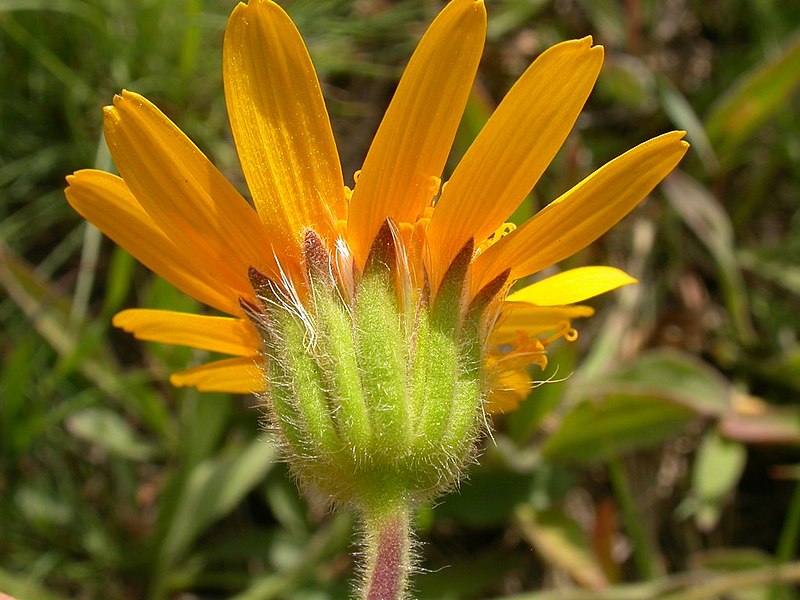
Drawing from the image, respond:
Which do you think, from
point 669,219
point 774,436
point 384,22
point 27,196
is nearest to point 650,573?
point 774,436

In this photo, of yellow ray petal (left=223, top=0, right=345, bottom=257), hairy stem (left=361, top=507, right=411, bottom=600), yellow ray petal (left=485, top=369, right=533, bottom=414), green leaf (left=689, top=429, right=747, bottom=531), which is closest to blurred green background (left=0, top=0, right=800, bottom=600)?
green leaf (left=689, top=429, right=747, bottom=531)

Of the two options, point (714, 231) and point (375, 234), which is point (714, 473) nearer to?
point (714, 231)

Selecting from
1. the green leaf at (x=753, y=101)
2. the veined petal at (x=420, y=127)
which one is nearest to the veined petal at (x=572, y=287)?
the veined petal at (x=420, y=127)

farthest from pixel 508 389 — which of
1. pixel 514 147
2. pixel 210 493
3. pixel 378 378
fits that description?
pixel 210 493

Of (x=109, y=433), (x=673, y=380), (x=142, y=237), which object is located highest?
(x=142, y=237)

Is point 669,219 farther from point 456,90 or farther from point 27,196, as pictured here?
point 27,196

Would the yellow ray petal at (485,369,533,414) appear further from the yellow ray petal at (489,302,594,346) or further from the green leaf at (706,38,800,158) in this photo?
the green leaf at (706,38,800,158)
